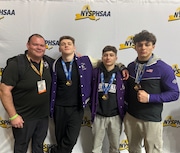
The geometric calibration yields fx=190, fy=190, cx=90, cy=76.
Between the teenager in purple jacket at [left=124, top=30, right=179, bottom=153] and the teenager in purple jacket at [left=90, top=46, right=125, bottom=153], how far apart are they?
101mm

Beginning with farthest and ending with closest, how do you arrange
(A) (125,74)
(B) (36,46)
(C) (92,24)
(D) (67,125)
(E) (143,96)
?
(C) (92,24) < (D) (67,125) < (A) (125,74) < (B) (36,46) < (E) (143,96)

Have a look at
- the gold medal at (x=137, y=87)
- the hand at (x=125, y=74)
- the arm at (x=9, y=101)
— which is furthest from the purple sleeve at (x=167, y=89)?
the arm at (x=9, y=101)

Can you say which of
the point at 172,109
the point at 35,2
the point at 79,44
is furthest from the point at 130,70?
the point at 35,2

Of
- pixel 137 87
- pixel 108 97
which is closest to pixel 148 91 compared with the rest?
pixel 137 87

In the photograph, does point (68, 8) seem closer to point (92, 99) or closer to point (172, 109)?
point (92, 99)

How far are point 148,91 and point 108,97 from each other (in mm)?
368

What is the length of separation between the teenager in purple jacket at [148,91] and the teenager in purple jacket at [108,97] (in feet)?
0.33

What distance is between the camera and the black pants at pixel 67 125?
1.83m

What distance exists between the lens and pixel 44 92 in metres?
1.66

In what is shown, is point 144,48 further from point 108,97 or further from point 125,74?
point 108,97

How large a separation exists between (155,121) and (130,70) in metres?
0.47

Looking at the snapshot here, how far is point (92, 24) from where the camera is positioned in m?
2.00

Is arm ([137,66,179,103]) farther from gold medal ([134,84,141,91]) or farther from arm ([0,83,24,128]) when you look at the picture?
arm ([0,83,24,128])

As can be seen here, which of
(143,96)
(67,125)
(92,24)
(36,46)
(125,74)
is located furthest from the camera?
(92,24)
